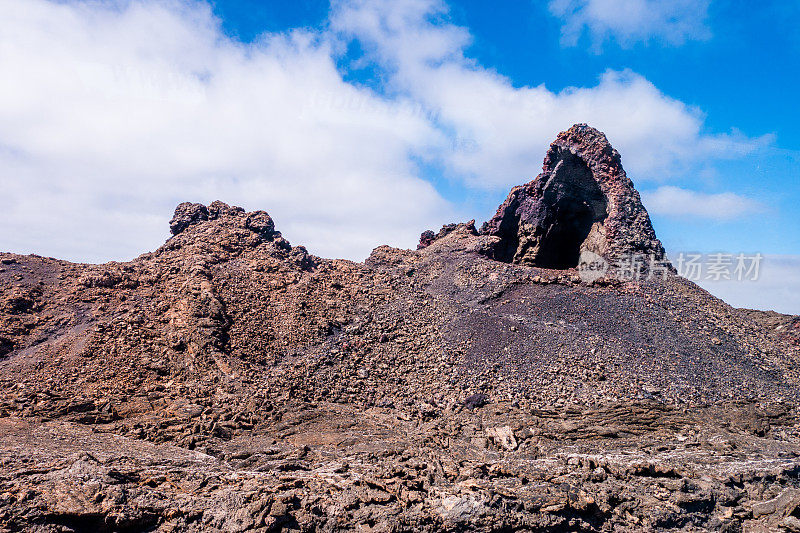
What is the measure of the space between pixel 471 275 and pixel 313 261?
26.3 ft

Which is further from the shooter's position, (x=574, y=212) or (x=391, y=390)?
(x=574, y=212)

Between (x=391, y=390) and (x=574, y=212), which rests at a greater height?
(x=574, y=212)

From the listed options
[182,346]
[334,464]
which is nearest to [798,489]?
[334,464]

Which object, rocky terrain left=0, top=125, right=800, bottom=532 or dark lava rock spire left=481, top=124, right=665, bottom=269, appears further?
dark lava rock spire left=481, top=124, right=665, bottom=269

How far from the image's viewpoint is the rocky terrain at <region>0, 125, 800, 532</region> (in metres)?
8.08

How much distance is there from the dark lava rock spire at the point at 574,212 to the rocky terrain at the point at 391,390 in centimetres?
13

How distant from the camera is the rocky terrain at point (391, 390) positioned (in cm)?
808

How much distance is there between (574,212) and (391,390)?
54.5 ft

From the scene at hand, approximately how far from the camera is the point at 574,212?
1046 inches

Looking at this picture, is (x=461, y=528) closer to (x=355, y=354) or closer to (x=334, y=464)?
(x=334, y=464)

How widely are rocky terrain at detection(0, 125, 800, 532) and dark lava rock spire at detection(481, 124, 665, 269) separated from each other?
13cm

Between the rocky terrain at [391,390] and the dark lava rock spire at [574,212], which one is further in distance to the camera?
the dark lava rock spire at [574,212]

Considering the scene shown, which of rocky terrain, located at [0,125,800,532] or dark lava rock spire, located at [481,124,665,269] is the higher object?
dark lava rock spire, located at [481,124,665,269]

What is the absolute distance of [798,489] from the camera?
963cm
